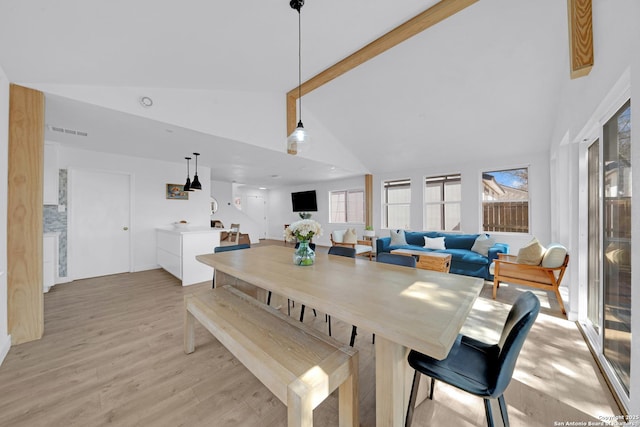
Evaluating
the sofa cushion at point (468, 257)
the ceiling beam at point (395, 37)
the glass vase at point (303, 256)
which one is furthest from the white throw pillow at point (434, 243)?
the glass vase at point (303, 256)

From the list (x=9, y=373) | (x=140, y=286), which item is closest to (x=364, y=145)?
(x=140, y=286)

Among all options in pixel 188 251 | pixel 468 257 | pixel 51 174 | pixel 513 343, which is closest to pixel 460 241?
pixel 468 257

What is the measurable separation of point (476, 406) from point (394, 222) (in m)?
5.51

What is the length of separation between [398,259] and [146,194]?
205 inches

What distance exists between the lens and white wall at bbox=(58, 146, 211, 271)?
4.40 meters

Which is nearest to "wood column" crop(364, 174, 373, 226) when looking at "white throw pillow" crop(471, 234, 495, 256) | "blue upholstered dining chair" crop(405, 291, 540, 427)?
"white throw pillow" crop(471, 234, 495, 256)

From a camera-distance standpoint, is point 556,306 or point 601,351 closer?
point 601,351

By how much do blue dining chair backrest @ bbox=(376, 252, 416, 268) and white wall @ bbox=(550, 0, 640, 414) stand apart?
3.97 feet

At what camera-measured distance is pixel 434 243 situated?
498 cm

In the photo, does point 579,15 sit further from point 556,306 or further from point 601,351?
point 556,306

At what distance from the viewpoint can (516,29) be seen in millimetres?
2662

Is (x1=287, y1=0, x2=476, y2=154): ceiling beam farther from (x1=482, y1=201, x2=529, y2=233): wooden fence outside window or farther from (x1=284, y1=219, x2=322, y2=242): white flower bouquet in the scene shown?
(x1=482, y1=201, x2=529, y2=233): wooden fence outside window

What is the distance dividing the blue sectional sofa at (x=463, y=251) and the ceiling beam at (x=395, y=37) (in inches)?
137

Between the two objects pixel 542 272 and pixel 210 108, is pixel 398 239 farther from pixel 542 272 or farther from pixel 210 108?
pixel 210 108
